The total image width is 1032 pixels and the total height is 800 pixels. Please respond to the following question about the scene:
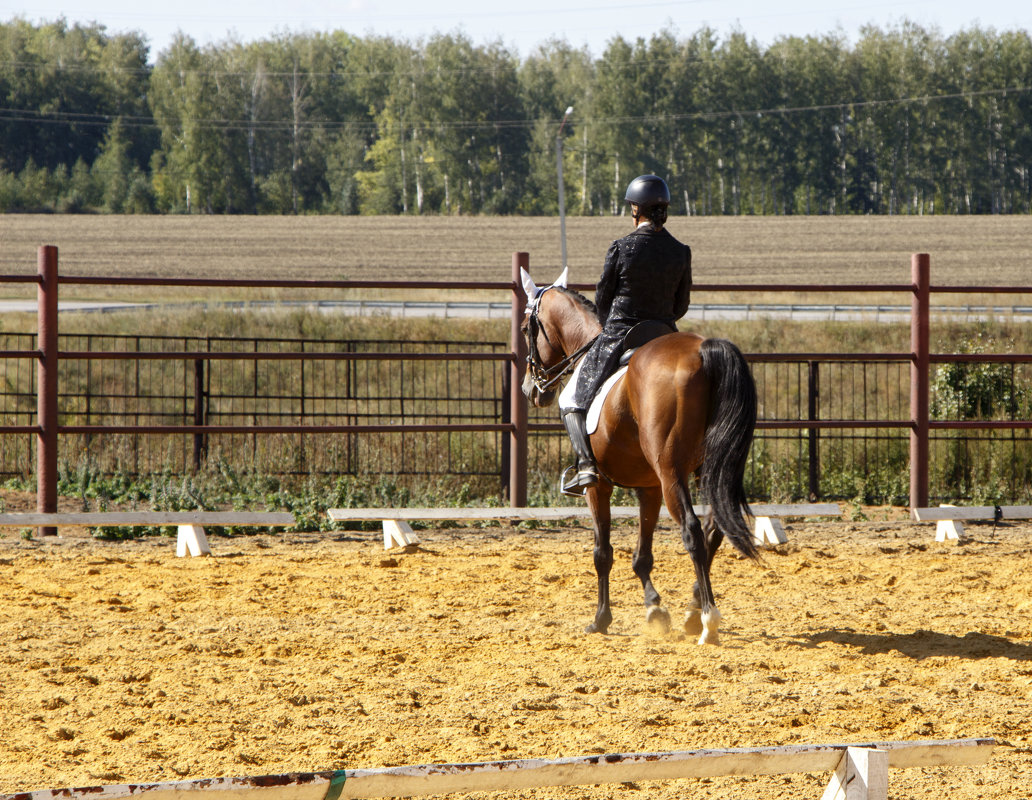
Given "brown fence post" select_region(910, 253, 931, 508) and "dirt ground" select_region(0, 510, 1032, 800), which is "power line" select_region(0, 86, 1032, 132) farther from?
"dirt ground" select_region(0, 510, 1032, 800)

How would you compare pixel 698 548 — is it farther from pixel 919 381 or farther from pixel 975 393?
pixel 975 393

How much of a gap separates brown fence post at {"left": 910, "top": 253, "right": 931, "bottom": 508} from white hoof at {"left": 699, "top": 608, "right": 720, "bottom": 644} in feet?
15.0

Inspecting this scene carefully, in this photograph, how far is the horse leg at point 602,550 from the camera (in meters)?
5.64

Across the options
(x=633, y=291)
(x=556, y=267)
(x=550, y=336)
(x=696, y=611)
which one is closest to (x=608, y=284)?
(x=633, y=291)

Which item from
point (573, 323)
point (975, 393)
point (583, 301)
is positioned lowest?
point (975, 393)

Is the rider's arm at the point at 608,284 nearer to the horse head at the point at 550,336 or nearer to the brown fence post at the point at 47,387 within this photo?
the horse head at the point at 550,336

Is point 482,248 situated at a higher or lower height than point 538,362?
higher

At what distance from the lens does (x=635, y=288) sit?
5.75 metres

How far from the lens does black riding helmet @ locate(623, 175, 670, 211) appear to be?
18.8ft

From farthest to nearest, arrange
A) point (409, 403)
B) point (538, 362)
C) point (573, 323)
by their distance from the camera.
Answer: point (409, 403), point (538, 362), point (573, 323)

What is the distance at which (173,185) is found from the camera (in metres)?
70.4

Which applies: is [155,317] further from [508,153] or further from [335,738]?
[508,153]

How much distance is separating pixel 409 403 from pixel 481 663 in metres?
11.1

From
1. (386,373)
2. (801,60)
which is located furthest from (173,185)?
(386,373)
